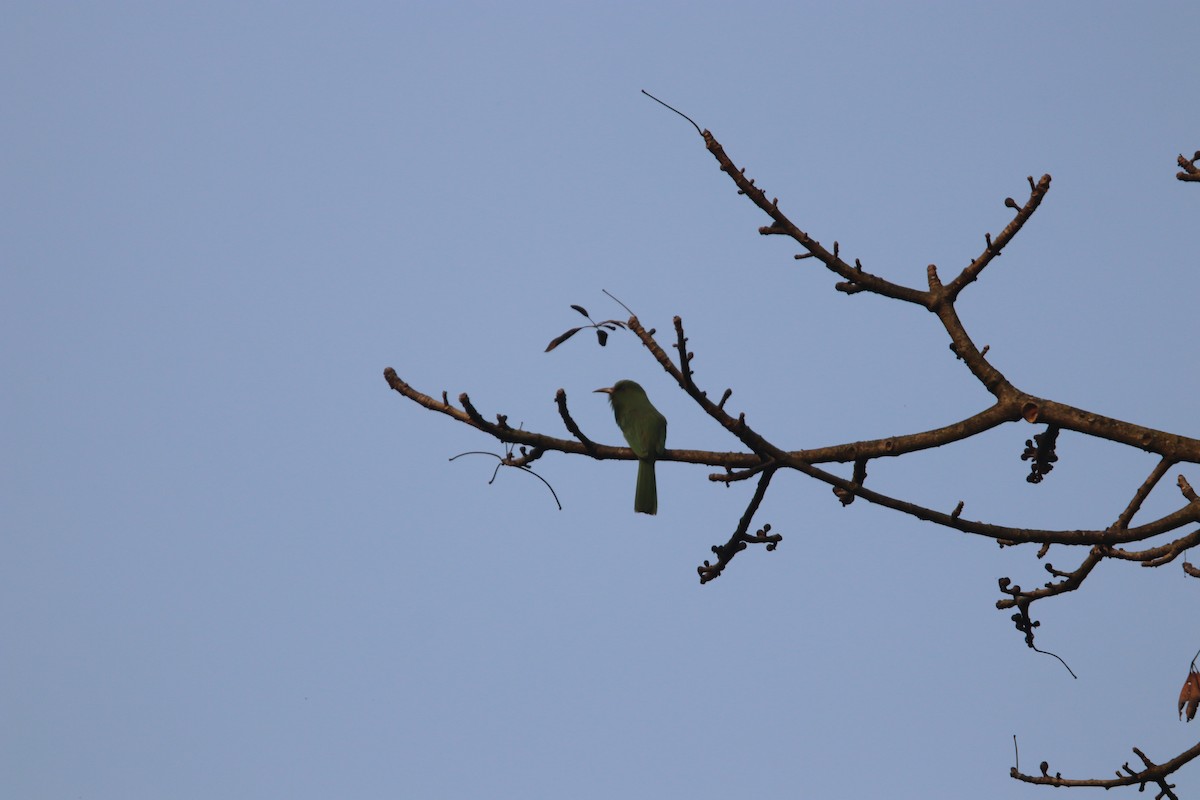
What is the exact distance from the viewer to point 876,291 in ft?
17.2

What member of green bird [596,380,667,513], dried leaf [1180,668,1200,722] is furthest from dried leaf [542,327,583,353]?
dried leaf [1180,668,1200,722]

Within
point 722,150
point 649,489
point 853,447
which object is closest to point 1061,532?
point 853,447

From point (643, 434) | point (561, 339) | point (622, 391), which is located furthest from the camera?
point (622, 391)

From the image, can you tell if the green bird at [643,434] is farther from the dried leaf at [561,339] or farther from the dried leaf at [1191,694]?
the dried leaf at [1191,694]

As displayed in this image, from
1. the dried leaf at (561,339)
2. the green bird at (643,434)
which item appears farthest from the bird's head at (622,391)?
the dried leaf at (561,339)

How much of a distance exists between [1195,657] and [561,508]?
10.1 feet

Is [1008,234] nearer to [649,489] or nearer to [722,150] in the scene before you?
[722,150]

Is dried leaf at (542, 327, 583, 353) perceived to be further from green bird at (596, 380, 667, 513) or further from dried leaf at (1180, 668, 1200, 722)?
dried leaf at (1180, 668, 1200, 722)

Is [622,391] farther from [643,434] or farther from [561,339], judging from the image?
[561,339]

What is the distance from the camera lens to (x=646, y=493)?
6527 millimetres

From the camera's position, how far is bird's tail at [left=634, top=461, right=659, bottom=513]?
6.53 meters

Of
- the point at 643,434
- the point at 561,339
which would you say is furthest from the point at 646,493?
the point at 561,339

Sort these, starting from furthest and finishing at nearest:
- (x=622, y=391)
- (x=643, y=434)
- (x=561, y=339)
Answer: (x=622, y=391), (x=643, y=434), (x=561, y=339)

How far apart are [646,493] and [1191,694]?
2937 millimetres
